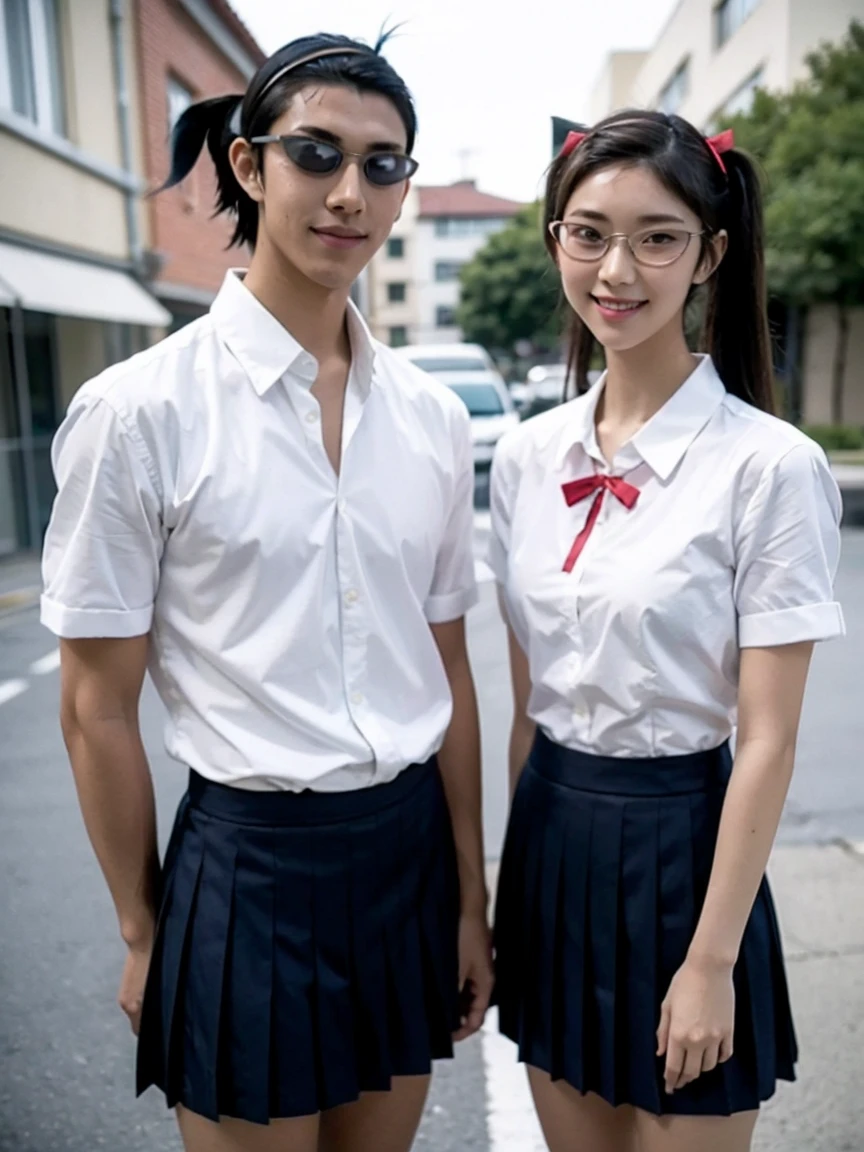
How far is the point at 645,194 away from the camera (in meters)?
1.23

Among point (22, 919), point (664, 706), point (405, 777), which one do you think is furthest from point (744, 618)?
point (22, 919)

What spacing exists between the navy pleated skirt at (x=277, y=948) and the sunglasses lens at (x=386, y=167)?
2.40 ft

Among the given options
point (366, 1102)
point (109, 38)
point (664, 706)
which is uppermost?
point (109, 38)

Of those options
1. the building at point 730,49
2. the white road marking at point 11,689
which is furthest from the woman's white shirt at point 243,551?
the building at point 730,49

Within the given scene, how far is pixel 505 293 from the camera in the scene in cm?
3216

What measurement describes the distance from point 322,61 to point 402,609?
651 millimetres

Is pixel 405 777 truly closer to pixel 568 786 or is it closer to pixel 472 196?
pixel 568 786

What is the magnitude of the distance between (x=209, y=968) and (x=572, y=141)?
3.67ft

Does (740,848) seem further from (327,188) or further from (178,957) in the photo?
(327,188)

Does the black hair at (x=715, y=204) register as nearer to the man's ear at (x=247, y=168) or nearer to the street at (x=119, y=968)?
the man's ear at (x=247, y=168)

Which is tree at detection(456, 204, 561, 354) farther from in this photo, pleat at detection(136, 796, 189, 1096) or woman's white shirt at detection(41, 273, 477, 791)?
pleat at detection(136, 796, 189, 1096)

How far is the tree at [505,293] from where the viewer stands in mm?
31656

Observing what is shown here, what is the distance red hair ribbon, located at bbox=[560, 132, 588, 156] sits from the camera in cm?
130

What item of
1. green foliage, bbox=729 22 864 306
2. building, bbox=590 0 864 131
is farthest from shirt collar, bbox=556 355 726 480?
green foliage, bbox=729 22 864 306
